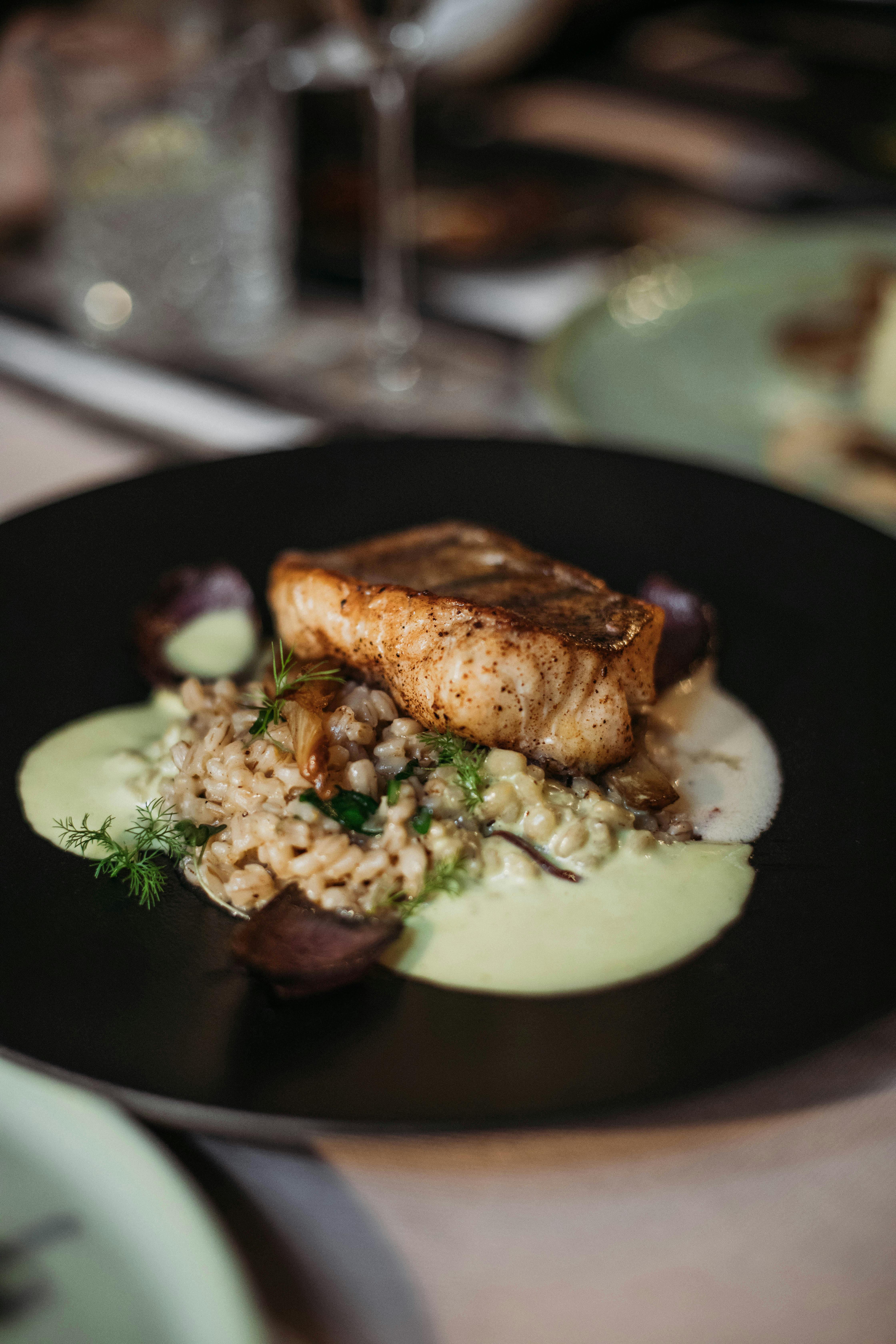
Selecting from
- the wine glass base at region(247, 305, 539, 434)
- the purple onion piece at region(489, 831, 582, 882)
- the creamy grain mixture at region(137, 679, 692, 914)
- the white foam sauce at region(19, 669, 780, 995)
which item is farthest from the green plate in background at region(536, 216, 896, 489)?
the purple onion piece at region(489, 831, 582, 882)

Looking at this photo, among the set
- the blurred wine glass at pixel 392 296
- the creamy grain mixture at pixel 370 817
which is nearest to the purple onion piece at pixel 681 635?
the creamy grain mixture at pixel 370 817

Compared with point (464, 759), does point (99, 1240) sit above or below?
below

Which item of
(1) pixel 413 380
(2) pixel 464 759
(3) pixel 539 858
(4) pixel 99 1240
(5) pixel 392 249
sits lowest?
(4) pixel 99 1240

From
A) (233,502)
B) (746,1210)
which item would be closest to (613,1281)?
(746,1210)

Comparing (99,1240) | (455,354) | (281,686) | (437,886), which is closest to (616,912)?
(437,886)

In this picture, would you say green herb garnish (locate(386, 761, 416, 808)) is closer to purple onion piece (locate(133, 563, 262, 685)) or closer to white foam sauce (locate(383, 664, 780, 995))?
white foam sauce (locate(383, 664, 780, 995))

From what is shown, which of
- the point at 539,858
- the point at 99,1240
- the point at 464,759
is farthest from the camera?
the point at 464,759

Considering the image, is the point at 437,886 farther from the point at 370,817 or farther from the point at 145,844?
the point at 145,844
